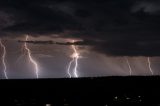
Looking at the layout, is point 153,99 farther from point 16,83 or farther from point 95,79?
point 16,83

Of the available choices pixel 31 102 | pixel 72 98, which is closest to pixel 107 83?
pixel 72 98

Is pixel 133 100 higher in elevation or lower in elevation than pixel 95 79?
lower

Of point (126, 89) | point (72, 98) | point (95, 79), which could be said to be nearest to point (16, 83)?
point (72, 98)

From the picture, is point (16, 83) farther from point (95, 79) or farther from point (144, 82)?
point (144, 82)

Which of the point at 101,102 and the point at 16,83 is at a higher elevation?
the point at 16,83

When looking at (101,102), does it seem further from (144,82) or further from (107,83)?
(144,82)

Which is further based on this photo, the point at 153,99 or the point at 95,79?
the point at 95,79

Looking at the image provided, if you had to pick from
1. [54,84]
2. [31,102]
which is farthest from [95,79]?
[31,102]
